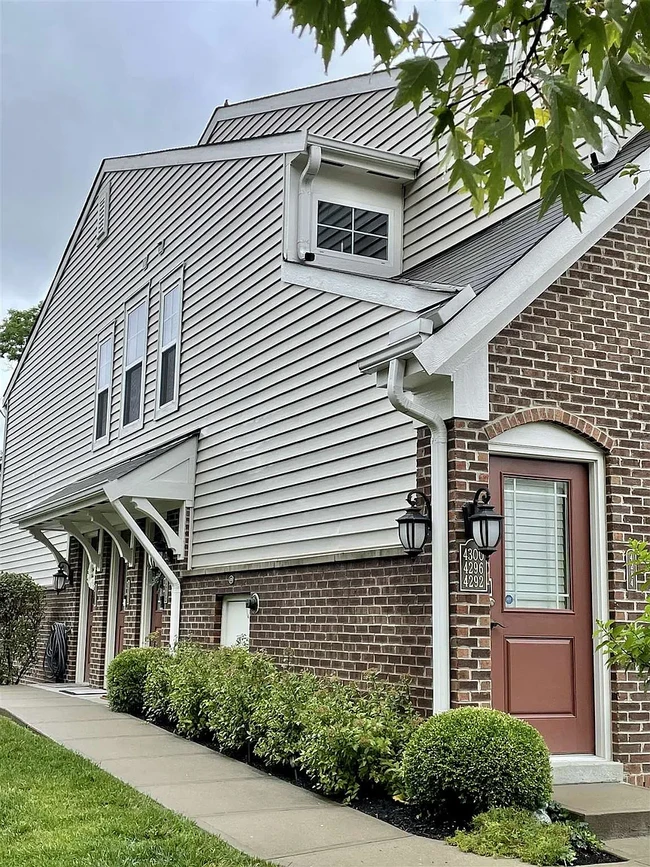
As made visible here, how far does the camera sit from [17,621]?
1767 cm

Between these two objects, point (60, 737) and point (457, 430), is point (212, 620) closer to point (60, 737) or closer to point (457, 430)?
point (60, 737)

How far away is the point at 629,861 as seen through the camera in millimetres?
5734

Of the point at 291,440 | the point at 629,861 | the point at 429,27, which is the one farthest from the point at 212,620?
the point at 429,27

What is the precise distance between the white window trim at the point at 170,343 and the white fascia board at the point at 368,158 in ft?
12.9

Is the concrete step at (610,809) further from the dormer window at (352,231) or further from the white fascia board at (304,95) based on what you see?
the white fascia board at (304,95)

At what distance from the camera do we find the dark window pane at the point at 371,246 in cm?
1130

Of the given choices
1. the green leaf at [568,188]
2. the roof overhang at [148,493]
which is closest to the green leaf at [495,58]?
the green leaf at [568,188]

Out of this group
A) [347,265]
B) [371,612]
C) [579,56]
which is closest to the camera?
[579,56]

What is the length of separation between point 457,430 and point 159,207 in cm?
961

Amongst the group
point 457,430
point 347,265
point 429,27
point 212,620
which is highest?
point 347,265

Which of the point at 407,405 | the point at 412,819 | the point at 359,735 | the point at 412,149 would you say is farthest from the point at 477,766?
the point at 412,149

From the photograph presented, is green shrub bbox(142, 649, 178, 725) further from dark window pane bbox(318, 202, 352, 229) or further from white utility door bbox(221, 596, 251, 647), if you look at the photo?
dark window pane bbox(318, 202, 352, 229)

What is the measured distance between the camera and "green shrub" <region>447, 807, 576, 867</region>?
5.63m

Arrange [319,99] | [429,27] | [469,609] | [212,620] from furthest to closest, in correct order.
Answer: [319,99] < [212,620] < [469,609] < [429,27]
